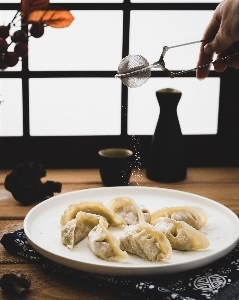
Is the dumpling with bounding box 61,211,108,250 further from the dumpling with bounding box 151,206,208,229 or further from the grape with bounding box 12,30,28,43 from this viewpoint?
the grape with bounding box 12,30,28,43

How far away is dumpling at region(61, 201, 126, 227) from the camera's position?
1.19 meters

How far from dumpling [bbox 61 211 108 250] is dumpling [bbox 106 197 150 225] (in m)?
0.08

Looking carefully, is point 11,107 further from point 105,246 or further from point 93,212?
point 105,246

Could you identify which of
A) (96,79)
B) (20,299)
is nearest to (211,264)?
(20,299)

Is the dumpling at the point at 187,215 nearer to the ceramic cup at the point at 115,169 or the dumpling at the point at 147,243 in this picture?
the dumpling at the point at 147,243

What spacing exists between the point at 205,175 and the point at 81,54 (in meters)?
0.54

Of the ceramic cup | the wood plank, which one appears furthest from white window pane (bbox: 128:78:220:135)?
the wood plank

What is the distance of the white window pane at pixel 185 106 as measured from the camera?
183 centimetres

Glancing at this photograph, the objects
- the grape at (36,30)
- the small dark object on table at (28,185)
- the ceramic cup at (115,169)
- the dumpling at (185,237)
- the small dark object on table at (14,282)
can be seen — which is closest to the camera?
the small dark object on table at (14,282)

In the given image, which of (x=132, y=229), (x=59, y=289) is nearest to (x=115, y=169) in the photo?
(x=132, y=229)

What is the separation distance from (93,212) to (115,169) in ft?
1.08

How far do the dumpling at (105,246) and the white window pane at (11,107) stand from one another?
790 mm

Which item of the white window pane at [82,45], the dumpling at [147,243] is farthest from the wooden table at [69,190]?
the white window pane at [82,45]

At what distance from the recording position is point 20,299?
938 millimetres
